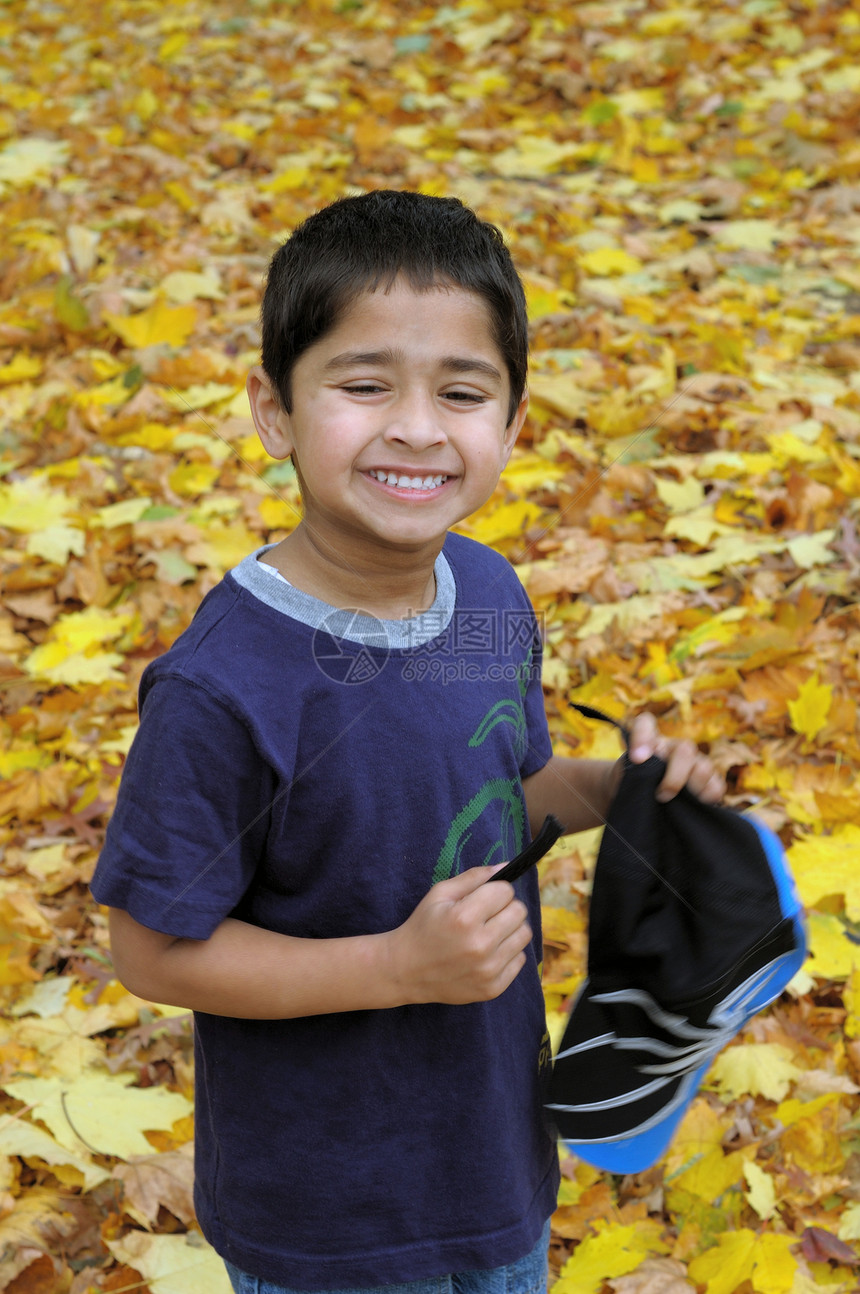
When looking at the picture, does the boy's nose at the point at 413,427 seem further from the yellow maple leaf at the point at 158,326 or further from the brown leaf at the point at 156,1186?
the yellow maple leaf at the point at 158,326

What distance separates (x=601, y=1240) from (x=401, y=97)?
635 cm

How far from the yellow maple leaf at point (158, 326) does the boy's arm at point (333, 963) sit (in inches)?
146

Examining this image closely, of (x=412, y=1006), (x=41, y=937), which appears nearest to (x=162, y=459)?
(x=41, y=937)

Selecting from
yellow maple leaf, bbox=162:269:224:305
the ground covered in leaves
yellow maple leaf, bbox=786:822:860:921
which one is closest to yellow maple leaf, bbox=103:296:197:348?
the ground covered in leaves

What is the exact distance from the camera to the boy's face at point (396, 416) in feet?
4.04

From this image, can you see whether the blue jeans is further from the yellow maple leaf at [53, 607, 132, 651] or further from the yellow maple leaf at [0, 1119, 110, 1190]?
the yellow maple leaf at [53, 607, 132, 651]

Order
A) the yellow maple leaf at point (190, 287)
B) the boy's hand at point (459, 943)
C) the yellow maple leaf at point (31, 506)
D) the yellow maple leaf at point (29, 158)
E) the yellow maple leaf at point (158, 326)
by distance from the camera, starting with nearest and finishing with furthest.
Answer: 1. the boy's hand at point (459, 943)
2. the yellow maple leaf at point (31, 506)
3. the yellow maple leaf at point (158, 326)
4. the yellow maple leaf at point (190, 287)
5. the yellow maple leaf at point (29, 158)

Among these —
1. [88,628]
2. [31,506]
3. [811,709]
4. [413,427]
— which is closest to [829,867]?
[811,709]

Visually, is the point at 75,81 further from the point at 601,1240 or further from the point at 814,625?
the point at 601,1240

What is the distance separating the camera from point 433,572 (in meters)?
1.46

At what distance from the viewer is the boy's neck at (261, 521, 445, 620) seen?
1284mm

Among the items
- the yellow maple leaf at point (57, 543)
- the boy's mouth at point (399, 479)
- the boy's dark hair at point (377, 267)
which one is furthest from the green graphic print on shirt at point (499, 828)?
the yellow maple leaf at point (57, 543)

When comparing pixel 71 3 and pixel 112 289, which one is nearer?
pixel 112 289

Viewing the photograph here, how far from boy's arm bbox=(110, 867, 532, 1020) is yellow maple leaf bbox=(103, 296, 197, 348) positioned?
146 inches
